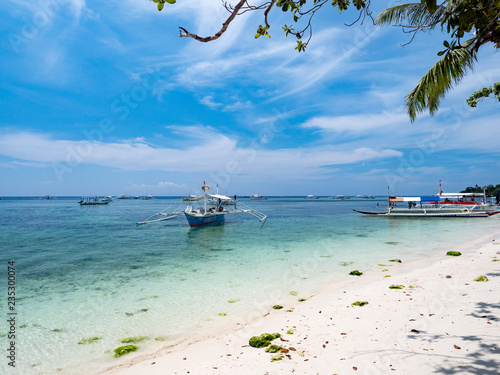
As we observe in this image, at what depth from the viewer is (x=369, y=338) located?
420 centimetres

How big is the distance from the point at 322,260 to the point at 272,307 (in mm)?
5894

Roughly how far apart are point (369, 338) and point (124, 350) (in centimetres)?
431

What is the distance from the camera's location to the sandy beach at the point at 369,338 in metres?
3.40

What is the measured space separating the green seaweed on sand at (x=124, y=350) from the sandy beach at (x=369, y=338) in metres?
0.36

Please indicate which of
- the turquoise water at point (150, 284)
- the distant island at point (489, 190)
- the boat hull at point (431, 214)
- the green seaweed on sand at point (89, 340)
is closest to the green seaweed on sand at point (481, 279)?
the turquoise water at point (150, 284)

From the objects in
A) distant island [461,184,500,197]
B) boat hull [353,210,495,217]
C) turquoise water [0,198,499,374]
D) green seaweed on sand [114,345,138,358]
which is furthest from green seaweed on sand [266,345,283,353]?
distant island [461,184,500,197]

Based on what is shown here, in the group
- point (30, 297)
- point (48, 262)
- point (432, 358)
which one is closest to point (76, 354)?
point (30, 297)

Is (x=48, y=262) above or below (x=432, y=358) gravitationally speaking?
below

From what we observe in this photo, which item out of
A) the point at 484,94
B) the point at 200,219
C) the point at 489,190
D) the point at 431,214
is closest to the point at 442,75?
the point at 484,94

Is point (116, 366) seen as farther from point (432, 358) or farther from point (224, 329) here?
point (432, 358)

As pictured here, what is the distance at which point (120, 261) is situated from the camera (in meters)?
13.1

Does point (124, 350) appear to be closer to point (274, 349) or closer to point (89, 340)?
point (89, 340)

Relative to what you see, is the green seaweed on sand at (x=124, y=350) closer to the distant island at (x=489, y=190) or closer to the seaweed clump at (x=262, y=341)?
the seaweed clump at (x=262, y=341)

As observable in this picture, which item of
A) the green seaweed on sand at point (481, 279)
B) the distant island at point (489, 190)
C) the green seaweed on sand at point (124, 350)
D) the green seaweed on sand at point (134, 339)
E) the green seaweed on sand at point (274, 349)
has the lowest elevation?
the green seaweed on sand at point (134, 339)
